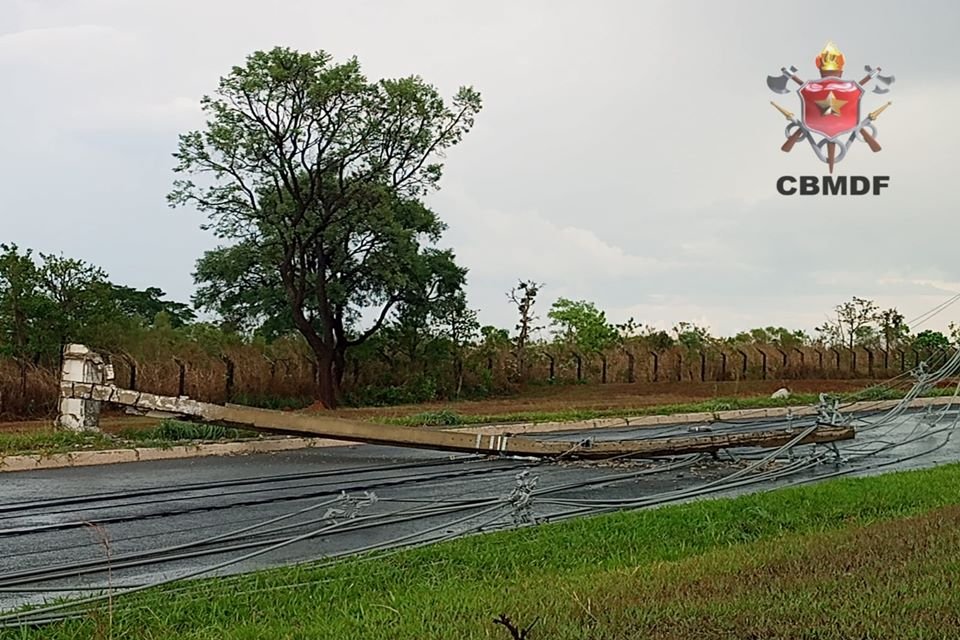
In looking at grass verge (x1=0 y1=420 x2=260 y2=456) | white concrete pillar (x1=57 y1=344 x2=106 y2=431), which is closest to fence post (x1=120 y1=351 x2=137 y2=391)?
grass verge (x1=0 y1=420 x2=260 y2=456)

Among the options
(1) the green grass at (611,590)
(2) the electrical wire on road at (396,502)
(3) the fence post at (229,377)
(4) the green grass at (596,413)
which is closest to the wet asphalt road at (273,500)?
(2) the electrical wire on road at (396,502)

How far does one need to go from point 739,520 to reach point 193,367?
21317 mm

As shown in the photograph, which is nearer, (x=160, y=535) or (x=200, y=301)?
(x=160, y=535)

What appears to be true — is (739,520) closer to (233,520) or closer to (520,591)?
(520,591)

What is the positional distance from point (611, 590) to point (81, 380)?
11.9 metres

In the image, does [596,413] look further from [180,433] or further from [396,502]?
[396,502]

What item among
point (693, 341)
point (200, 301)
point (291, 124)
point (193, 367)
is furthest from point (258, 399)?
point (693, 341)

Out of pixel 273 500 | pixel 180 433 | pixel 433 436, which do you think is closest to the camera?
pixel 273 500

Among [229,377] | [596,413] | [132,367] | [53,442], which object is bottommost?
[53,442]

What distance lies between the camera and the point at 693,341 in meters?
41.8

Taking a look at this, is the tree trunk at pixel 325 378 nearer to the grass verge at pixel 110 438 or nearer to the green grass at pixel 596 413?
the green grass at pixel 596 413

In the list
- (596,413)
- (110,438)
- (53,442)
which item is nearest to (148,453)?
(110,438)

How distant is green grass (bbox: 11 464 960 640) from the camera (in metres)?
4.98

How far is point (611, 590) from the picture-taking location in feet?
18.8
